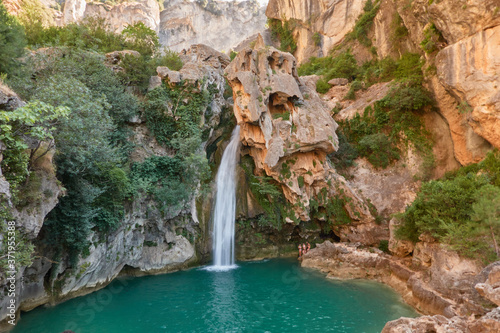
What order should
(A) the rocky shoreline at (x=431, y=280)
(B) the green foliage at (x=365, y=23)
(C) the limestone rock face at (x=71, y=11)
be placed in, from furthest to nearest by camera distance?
(C) the limestone rock face at (x=71, y=11) → (B) the green foliage at (x=365, y=23) → (A) the rocky shoreline at (x=431, y=280)

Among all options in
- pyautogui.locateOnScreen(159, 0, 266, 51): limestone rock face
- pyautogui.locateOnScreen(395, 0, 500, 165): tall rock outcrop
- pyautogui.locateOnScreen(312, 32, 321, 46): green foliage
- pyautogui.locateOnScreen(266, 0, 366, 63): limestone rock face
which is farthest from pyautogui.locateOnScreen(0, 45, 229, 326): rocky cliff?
pyautogui.locateOnScreen(159, 0, 266, 51): limestone rock face

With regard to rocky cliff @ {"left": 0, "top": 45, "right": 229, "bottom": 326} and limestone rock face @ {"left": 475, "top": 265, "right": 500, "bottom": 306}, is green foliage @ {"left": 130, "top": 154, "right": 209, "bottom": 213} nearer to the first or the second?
rocky cliff @ {"left": 0, "top": 45, "right": 229, "bottom": 326}

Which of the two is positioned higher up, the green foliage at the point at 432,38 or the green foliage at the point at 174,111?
the green foliage at the point at 432,38

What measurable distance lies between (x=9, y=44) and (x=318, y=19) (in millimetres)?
32333

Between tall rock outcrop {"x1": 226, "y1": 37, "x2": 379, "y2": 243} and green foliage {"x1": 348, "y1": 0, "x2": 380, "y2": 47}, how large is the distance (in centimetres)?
1366

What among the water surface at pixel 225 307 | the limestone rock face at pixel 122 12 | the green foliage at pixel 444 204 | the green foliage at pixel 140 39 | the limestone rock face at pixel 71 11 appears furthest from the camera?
the limestone rock face at pixel 122 12

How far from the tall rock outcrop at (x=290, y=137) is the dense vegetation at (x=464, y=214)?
17.0 feet

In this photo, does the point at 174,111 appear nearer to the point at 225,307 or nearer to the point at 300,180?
the point at 300,180

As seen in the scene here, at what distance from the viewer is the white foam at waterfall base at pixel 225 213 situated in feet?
61.3

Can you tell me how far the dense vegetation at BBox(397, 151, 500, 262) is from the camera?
10453mm

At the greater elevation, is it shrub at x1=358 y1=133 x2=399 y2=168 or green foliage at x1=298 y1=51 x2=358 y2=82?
green foliage at x1=298 y1=51 x2=358 y2=82

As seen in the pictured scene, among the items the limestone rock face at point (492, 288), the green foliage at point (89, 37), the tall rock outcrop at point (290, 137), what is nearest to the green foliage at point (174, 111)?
the tall rock outcrop at point (290, 137)

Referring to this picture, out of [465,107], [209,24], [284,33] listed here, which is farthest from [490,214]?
[209,24]

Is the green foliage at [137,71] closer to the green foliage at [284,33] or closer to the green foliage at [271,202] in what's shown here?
the green foliage at [271,202]
